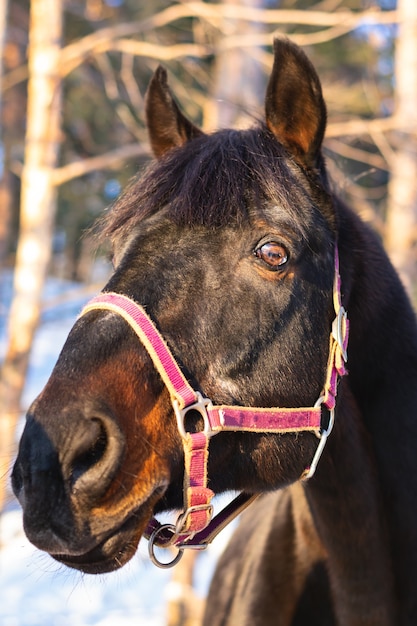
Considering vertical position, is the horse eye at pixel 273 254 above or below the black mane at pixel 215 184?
below

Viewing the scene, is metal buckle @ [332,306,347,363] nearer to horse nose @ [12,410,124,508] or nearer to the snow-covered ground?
horse nose @ [12,410,124,508]

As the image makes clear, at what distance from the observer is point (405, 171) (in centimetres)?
638

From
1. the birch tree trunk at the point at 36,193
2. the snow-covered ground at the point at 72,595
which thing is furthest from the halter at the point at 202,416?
the snow-covered ground at the point at 72,595

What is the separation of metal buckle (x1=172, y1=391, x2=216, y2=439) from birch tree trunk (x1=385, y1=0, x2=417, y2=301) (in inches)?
187

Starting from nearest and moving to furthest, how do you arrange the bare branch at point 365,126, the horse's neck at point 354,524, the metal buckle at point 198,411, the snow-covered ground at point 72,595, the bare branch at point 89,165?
the metal buckle at point 198,411
the horse's neck at point 354,524
the bare branch at point 89,165
the bare branch at point 365,126
the snow-covered ground at point 72,595

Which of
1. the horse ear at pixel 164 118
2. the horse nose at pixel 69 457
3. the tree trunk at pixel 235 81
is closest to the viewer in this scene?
the horse nose at pixel 69 457

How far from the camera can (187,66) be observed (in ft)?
22.2

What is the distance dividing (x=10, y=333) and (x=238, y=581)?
3.04m

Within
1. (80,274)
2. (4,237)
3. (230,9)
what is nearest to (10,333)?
(230,9)

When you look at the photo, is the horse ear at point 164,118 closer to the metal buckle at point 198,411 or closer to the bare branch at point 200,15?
the metal buckle at point 198,411

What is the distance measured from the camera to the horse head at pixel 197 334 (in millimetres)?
1647

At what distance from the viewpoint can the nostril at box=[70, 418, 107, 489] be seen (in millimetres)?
1627

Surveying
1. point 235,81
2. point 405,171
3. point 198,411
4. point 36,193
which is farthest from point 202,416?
point 405,171

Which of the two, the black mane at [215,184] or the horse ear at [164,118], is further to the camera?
the horse ear at [164,118]
